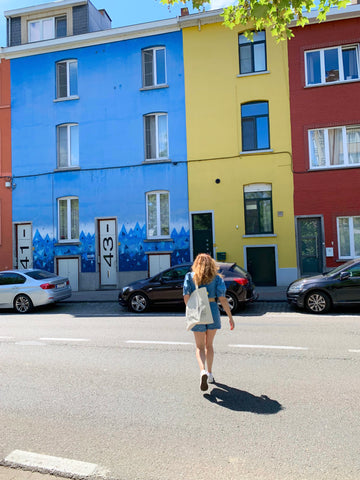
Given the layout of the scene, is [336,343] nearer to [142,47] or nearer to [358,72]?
[358,72]

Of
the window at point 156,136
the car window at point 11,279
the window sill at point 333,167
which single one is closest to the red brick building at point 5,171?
the car window at point 11,279

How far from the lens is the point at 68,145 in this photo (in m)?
18.2

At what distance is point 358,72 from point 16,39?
52.6 feet

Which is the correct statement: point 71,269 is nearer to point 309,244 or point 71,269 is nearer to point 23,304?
point 23,304

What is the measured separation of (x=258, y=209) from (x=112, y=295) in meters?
6.85

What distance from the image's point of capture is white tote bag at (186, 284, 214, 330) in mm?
4746

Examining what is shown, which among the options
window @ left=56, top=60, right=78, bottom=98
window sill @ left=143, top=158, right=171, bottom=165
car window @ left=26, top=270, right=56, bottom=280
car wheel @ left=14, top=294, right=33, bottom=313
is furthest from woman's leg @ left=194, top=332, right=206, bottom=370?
window @ left=56, top=60, right=78, bottom=98

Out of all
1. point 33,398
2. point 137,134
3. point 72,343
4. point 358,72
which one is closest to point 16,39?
point 137,134

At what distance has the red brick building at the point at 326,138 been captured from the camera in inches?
587

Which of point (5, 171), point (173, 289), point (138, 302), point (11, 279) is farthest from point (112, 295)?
point (5, 171)

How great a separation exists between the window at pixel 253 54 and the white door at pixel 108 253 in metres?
8.71

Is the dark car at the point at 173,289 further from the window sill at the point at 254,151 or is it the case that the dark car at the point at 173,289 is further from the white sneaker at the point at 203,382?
the window sill at the point at 254,151

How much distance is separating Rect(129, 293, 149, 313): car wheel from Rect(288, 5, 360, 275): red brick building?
23.5 ft

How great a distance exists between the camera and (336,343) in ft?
22.4
